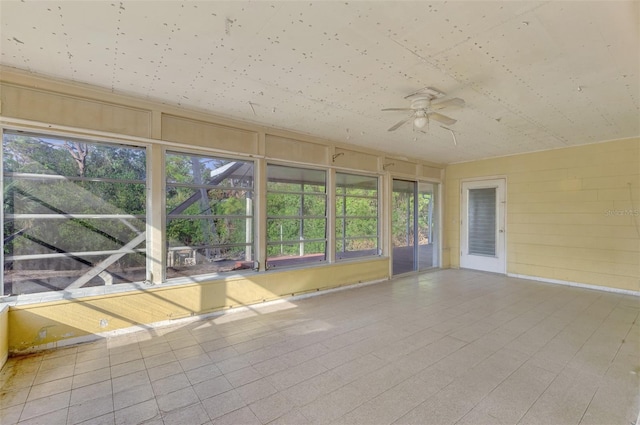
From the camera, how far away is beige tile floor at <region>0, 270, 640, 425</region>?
79.4 inches

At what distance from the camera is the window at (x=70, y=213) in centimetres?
289

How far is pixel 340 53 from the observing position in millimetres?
2451

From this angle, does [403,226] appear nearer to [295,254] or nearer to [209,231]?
[295,254]

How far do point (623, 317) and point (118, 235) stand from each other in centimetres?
663

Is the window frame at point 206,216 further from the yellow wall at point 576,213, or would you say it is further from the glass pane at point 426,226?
the yellow wall at point 576,213

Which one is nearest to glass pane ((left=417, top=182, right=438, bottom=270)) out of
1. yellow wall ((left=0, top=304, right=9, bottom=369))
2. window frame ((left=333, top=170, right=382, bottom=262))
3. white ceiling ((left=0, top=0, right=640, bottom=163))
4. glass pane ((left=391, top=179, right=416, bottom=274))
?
glass pane ((left=391, top=179, right=416, bottom=274))

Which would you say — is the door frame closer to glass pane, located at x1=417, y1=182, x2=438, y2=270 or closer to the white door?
glass pane, located at x1=417, y1=182, x2=438, y2=270

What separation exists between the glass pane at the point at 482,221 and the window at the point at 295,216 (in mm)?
4106

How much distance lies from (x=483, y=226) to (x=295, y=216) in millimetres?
4815

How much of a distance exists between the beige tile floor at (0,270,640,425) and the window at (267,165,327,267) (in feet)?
3.50

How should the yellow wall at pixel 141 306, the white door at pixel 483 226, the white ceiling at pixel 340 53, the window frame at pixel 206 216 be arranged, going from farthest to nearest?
the white door at pixel 483 226, the window frame at pixel 206 216, the yellow wall at pixel 141 306, the white ceiling at pixel 340 53

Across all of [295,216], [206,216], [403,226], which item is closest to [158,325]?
[206,216]

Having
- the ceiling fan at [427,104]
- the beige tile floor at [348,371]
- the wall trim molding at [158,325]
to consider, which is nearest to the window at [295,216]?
the wall trim molding at [158,325]

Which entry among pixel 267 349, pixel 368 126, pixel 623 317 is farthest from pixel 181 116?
pixel 623 317
